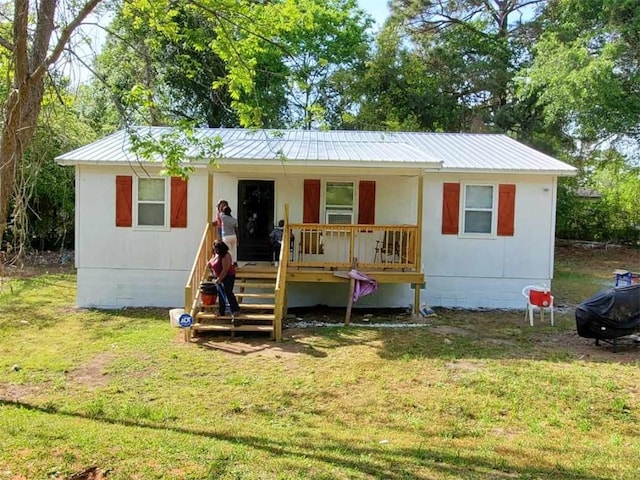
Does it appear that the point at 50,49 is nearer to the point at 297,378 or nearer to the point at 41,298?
A: the point at 297,378

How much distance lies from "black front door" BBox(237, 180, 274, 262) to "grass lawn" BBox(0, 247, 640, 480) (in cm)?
318

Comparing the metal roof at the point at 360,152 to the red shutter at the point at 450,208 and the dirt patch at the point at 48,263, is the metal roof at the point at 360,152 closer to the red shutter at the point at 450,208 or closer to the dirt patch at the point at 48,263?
the red shutter at the point at 450,208

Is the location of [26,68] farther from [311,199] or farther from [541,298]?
[541,298]


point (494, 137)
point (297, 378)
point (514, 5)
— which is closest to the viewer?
point (297, 378)

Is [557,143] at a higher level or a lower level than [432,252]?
higher

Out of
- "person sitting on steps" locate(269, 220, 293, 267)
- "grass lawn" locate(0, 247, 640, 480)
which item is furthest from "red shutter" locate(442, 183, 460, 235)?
"person sitting on steps" locate(269, 220, 293, 267)

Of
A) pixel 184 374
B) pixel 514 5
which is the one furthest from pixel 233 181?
pixel 514 5

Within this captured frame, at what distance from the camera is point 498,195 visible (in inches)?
476

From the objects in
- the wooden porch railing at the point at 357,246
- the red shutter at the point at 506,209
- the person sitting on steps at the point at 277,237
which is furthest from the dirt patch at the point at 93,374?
the red shutter at the point at 506,209

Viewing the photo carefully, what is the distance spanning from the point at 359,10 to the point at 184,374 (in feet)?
89.8

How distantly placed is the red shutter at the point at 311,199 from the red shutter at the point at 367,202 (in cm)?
98

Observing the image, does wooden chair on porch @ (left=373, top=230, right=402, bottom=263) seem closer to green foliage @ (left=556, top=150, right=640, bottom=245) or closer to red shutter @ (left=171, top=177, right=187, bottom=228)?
red shutter @ (left=171, top=177, right=187, bottom=228)

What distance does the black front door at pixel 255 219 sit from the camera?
41.5 ft

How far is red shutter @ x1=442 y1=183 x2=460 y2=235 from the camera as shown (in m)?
12.1
